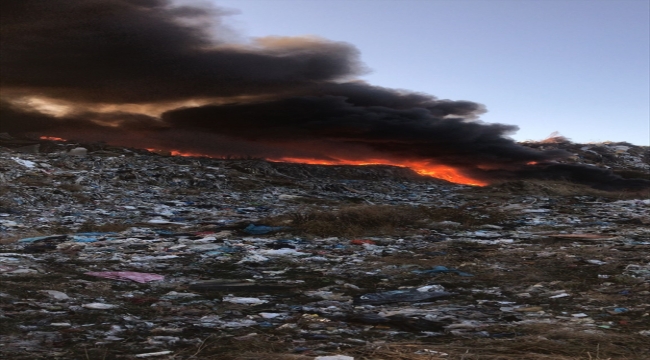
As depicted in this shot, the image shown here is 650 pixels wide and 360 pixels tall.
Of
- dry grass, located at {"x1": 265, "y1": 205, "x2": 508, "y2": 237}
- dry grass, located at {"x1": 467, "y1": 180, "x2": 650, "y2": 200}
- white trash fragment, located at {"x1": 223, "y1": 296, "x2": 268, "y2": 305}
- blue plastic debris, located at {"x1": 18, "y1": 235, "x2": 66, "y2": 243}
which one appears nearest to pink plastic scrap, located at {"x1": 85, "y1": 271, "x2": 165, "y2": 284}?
white trash fragment, located at {"x1": 223, "y1": 296, "x2": 268, "y2": 305}

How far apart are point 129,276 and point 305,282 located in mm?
1288

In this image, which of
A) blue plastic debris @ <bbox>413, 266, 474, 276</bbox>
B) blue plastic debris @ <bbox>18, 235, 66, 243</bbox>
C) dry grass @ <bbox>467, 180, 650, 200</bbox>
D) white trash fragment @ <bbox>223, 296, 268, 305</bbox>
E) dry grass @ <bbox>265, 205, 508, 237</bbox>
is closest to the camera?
white trash fragment @ <bbox>223, 296, 268, 305</bbox>

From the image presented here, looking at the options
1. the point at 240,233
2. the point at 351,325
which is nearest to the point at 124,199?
the point at 240,233

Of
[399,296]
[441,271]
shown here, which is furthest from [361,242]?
[399,296]

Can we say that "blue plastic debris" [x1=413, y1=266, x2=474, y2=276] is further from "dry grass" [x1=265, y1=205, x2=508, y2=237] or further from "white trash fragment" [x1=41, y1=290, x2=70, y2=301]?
"white trash fragment" [x1=41, y1=290, x2=70, y2=301]

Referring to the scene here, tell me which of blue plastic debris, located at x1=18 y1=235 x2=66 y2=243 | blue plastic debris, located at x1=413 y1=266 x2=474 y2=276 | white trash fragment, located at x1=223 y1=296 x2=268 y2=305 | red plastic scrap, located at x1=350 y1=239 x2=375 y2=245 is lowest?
white trash fragment, located at x1=223 y1=296 x2=268 y2=305

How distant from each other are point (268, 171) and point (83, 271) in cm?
1210

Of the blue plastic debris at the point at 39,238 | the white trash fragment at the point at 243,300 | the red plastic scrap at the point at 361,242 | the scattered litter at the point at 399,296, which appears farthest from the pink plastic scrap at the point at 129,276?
the red plastic scrap at the point at 361,242

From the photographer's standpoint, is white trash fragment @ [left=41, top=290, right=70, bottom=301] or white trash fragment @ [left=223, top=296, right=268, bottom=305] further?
white trash fragment @ [left=223, top=296, right=268, bottom=305]

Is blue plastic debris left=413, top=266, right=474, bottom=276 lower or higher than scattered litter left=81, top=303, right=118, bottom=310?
higher

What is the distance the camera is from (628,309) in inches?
133

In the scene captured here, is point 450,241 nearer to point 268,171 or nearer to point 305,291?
point 305,291

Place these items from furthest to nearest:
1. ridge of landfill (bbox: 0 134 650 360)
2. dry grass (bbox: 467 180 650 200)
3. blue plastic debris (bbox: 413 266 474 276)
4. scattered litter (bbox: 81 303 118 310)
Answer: dry grass (bbox: 467 180 650 200), blue plastic debris (bbox: 413 266 474 276), scattered litter (bbox: 81 303 118 310), ridge of landfill (bbox: 0 134 650 360)

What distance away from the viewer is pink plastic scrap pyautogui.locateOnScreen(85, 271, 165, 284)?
3990mm
